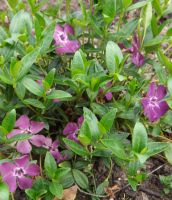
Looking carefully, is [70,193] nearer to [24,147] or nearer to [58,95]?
[24,147]

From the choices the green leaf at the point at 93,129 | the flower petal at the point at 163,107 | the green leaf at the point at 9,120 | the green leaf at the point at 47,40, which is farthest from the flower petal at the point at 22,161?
the flower petal at the point at 163,107

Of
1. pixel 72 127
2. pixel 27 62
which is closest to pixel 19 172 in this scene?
pixel 72 127

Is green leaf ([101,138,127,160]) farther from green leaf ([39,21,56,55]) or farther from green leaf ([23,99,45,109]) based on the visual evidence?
green leaf ([39,21,56,55])

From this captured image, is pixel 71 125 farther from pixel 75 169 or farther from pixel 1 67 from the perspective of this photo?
pixel 1 67

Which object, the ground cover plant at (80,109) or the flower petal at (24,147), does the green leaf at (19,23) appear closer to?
the ground cover plant at (80,109)

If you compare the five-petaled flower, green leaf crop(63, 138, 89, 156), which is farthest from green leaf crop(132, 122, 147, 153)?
the five-petaled flower

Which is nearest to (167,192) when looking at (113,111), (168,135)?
(168,135)
